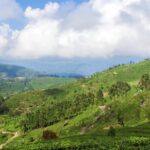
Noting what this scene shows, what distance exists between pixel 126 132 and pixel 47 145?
176ft

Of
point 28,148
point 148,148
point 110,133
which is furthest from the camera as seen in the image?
point 110,133

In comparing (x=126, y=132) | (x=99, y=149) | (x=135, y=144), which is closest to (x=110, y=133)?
(x=126, y=132)

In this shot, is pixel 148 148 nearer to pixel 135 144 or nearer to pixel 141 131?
pixel 135 144

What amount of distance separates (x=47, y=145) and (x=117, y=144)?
2757cm

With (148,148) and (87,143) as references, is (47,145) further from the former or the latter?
(148,148)

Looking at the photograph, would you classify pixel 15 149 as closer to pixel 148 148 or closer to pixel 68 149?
pixel 68 149

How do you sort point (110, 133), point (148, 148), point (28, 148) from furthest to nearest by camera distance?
1. point (110, 133)
2. point (28, 148)
3. point (148, 148)

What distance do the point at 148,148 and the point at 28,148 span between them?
151 feet

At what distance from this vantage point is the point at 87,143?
501ft

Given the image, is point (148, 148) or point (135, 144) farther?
point (135, 144)

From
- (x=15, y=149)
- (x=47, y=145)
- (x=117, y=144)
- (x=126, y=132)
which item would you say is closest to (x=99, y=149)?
(x=117, y=144)

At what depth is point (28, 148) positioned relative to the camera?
152m

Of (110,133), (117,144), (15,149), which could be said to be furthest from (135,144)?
(15,149)

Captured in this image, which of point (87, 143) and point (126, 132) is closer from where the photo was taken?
point (87, 143)
